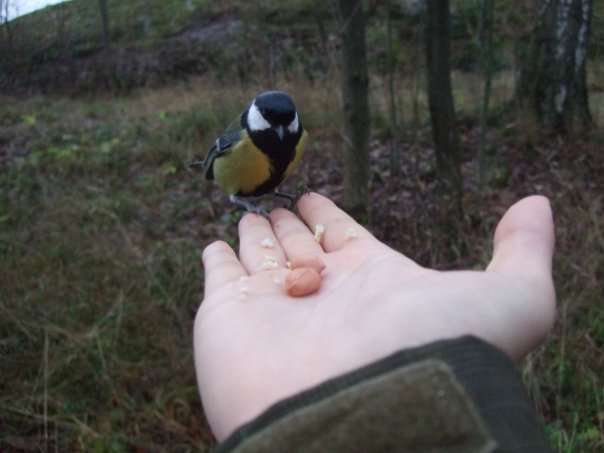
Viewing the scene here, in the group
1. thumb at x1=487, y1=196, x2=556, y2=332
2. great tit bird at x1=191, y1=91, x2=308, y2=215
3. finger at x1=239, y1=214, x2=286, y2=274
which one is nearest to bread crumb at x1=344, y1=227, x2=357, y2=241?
finger at x1=239, y1=214, x2=286, y2=274

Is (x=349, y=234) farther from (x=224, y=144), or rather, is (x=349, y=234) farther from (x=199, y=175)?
(x=199, y=175)

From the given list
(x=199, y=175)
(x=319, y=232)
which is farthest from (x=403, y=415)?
(x=199, y=175)

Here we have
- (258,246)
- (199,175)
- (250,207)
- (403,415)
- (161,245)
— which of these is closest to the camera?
(403,415)

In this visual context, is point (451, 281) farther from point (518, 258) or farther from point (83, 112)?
point (83, 112)

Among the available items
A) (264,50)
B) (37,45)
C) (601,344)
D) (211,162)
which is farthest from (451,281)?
(264,50)

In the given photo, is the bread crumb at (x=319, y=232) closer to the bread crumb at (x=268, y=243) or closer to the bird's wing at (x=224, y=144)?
the bread crumb at (x=268, y=243)

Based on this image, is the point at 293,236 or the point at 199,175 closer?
the point at 293,236
